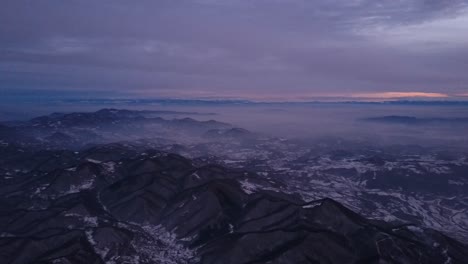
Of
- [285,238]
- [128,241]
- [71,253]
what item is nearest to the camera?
[71,253]

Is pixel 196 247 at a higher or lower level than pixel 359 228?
lower

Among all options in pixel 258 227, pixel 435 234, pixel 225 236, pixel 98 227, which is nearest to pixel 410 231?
pixel 435 234

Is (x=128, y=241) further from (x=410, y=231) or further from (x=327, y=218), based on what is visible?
(x=410, y=231)

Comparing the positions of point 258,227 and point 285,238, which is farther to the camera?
point 258,227

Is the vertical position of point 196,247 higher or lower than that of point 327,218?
lower

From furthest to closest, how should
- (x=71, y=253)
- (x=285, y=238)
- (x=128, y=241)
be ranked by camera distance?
1. (x=128, y=241)
2. (x=285, y=238)
3. (x=71, y=253)

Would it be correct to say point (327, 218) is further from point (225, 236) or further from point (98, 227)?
point (98, 227)

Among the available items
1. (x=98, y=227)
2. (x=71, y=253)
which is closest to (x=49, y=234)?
(x=98, y=227)

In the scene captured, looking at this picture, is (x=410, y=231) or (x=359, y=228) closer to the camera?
(x=359, y=228)

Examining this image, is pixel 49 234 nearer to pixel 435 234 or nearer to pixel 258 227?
pixel 258 227
